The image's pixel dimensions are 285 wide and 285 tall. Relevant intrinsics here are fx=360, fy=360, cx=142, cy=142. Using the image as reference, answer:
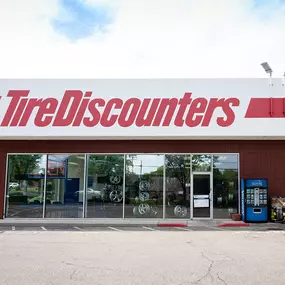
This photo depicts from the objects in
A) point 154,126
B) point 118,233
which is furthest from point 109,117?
point 118,233

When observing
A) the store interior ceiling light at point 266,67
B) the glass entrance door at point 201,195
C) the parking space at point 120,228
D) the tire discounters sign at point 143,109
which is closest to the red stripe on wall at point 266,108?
the tire discounters sign at point 143,109

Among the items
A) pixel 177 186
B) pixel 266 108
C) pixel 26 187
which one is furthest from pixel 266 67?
pixel 26 187

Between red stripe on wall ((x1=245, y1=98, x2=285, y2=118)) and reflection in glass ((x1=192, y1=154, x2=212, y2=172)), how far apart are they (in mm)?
2508

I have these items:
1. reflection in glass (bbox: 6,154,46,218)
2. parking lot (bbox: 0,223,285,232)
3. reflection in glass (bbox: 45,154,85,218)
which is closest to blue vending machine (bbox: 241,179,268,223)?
parking lot (bbox: 0,223,285,232)

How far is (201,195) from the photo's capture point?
15664mm

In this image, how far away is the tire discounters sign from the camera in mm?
14672

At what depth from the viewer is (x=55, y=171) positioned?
52.2ft

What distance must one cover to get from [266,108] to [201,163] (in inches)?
140

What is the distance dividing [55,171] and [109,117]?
11.7 ft

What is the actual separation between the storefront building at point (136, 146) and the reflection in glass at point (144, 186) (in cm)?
4

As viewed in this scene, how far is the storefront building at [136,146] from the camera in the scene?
14.8 meters

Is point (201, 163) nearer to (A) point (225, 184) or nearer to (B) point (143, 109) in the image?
(A) point (225, 184)

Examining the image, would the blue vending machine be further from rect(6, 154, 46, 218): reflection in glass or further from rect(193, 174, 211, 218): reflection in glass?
rect(6, 154, 46, 218): reflection in glass

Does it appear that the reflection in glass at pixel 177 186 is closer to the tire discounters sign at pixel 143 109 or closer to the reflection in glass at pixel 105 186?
the tire discounters sign at pixel 143 109
